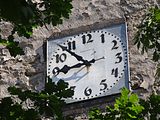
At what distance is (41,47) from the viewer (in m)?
4.86

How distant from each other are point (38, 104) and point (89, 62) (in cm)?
225

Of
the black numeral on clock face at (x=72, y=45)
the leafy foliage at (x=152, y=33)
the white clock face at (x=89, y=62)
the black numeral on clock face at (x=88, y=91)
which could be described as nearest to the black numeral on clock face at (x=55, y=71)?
the white clock face at (x=89, y=62)

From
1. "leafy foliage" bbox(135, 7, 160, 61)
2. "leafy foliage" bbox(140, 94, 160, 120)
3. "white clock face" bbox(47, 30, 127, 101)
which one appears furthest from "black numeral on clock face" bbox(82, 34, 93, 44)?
"leafy foliage" bbox(140, 94, 160, 120)

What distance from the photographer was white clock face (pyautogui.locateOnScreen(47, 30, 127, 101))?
4438 mm

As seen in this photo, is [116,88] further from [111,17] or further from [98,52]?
[111,17]

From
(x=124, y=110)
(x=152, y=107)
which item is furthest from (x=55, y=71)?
(x=124, y=110)

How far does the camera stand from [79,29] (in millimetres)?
4828

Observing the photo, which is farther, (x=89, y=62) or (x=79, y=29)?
(x=79, y=29)

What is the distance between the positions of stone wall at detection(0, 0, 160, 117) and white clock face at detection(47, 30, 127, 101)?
0.29ft

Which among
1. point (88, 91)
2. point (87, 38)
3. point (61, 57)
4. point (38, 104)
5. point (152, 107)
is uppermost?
point (38, 104)

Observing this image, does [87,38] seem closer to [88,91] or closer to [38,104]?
[88,91]

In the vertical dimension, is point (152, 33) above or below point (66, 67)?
above

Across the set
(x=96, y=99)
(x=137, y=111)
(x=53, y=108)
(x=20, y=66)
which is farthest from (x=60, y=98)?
(x=20, y=66)

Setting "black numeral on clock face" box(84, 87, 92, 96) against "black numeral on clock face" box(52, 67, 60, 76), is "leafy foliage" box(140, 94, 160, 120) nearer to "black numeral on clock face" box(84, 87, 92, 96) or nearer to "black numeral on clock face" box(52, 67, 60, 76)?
"black numeral on clock face" box(84, 87, 92, 96)
